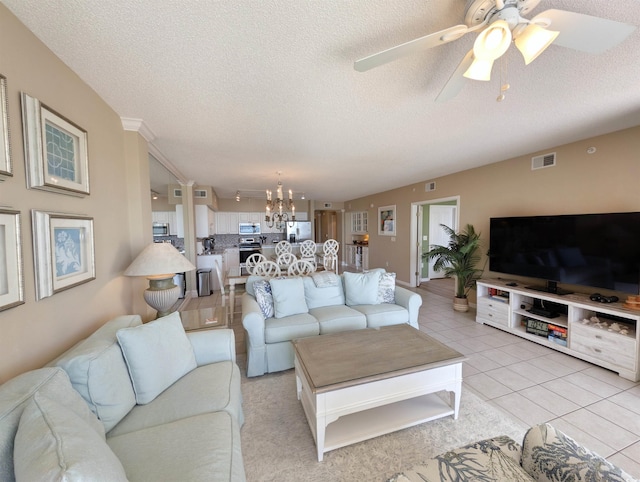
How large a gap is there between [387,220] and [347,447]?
19.3 ft

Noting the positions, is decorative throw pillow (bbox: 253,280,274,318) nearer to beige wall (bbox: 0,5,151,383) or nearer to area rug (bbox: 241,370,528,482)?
area rug (bbox: 241,370,528,482)

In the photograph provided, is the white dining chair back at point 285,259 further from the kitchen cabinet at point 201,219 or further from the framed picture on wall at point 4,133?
the framed picture on wall at point 4,133

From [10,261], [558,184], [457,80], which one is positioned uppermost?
[457,80]

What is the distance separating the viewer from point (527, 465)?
1.08m

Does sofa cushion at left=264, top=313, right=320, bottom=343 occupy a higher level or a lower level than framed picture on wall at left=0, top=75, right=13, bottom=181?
lower

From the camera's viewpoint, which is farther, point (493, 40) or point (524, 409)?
point (524, 409)

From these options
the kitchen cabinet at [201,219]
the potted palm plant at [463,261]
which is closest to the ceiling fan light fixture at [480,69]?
the potted palm plant at [463,261]

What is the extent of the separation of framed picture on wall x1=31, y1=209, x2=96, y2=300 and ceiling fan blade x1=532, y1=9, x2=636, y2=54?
2.56 meters

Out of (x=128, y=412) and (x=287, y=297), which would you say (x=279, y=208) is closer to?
(x=287, y=297)

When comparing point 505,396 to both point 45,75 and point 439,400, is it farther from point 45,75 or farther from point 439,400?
point 45,75

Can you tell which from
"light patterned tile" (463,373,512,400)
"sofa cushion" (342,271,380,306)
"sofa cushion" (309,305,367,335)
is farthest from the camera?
"sofa cushion" (342,271,380,306)

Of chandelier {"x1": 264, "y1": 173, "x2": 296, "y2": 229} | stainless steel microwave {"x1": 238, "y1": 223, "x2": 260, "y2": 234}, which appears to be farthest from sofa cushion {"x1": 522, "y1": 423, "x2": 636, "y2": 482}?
stainless steel microwave {"x1": 238, "y1": 223, "x2": 260, "y2": 234}

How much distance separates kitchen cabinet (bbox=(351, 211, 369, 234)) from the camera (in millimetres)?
8288

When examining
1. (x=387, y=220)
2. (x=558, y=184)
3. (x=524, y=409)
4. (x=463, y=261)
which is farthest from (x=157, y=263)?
(x=387, y=220)
